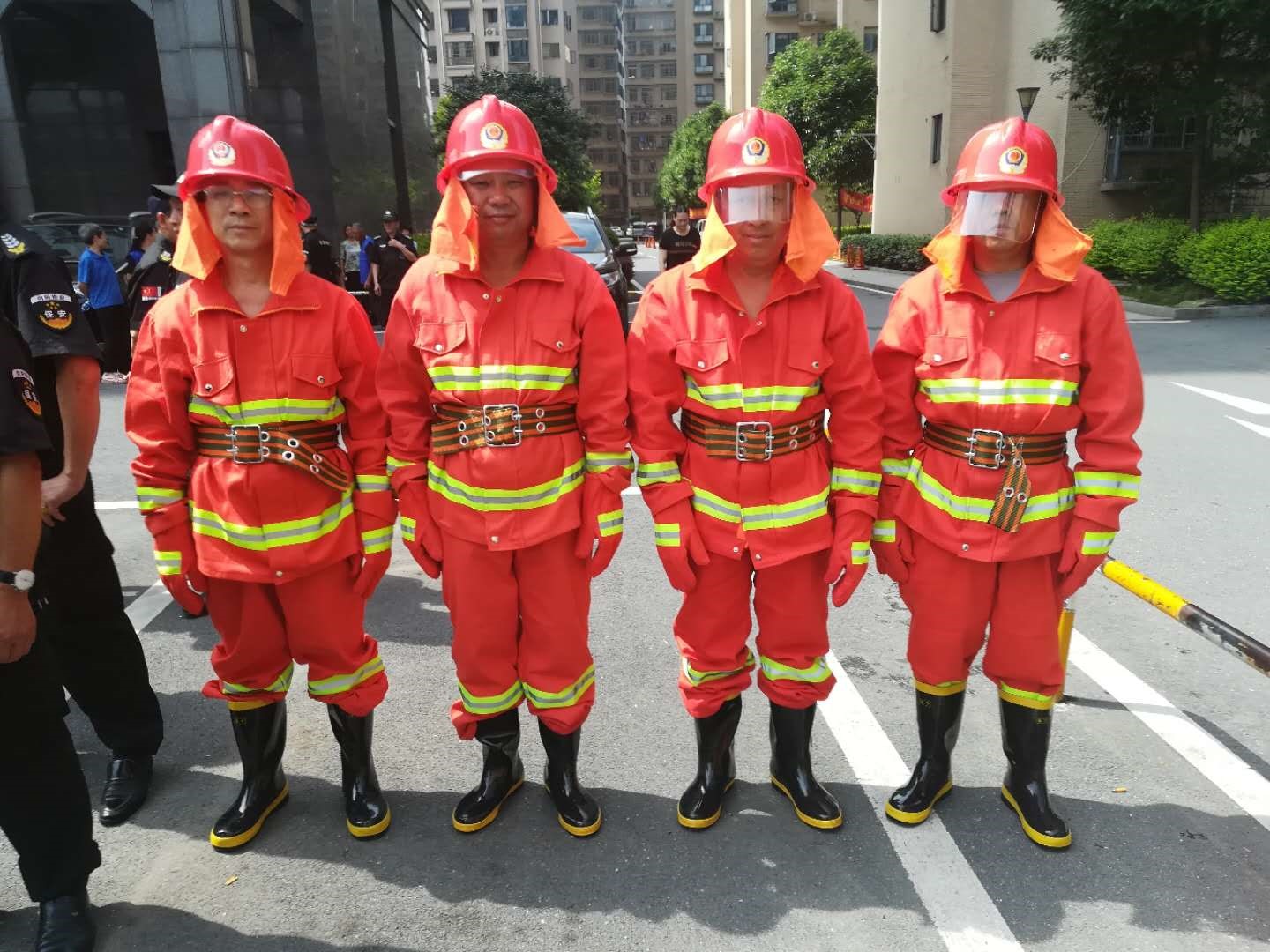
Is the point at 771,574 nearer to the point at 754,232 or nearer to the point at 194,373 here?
the point at 754,232

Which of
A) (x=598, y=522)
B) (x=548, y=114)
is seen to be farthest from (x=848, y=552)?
(x=548, y=114)

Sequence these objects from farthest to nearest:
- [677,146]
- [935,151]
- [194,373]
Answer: [677,146], [935,151], [194,373]

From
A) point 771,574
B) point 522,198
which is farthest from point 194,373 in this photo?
point 771,574

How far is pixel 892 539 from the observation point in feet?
9.53

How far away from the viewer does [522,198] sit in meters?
2.76

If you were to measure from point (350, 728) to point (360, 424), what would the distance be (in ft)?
3.37

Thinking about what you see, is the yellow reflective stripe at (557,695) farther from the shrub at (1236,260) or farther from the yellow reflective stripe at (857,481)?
the shrub at (1236,260)

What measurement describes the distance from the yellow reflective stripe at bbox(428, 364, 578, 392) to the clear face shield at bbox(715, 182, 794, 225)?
725 mm

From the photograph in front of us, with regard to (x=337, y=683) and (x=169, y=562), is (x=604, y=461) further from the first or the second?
(x=169, y=562)

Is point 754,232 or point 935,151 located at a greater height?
point 935,151

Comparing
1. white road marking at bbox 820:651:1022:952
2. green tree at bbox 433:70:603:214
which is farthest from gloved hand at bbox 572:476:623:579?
green tree at bbox 433:70:603:214

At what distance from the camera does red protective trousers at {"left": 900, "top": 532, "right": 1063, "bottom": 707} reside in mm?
2799

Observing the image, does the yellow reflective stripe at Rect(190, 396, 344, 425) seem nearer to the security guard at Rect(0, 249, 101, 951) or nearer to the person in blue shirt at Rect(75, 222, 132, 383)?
the security guard at Rect(0, 249, 101, 951)

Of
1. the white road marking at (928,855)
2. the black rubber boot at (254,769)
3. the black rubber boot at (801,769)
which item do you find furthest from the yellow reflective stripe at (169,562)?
the white road marking at (928,855)
